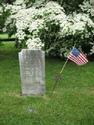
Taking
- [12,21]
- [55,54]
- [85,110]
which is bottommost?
[55,54]

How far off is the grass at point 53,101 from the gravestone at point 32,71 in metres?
0.26

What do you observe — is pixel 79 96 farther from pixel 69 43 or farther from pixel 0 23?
pixel 0 23

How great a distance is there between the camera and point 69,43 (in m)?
14.8

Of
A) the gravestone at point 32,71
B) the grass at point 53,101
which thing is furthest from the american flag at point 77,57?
the gravestone at point 32,71

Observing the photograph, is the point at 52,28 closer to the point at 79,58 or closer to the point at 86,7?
the point at 86,7

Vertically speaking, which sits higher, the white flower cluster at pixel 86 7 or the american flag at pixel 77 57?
the american flag at pixel 77 57

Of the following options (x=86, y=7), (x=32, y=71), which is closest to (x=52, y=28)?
(x=86, y=7)

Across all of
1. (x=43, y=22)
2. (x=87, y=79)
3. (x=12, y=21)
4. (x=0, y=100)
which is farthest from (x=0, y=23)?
(x=0, y=100)

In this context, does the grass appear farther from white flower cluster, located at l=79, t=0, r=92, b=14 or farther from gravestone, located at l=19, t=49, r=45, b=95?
white flower cluster, located at l=79, t=0, r=92, b=14

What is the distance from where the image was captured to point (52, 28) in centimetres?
1499

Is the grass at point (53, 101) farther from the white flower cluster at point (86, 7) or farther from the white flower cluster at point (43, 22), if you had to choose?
the white flower cluster at point (86, 7)

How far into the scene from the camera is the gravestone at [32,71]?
1023cm

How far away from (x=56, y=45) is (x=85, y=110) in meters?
6.12

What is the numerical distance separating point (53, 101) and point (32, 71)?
0.93 meters
